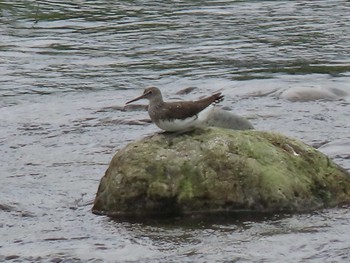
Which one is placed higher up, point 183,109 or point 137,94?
point 183,109

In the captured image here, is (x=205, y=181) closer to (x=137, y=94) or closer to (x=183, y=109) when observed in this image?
(x=183, y=109)

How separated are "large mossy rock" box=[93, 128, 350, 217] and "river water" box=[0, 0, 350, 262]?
18 cm

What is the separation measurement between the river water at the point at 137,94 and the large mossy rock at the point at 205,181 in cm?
18

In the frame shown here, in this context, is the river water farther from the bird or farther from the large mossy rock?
the bird

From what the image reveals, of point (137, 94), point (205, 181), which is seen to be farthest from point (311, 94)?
point (205, 181)

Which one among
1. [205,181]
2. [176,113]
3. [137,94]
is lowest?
[137,94]

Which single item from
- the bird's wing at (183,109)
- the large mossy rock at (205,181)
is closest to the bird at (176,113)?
the bird's wing at (183,109)

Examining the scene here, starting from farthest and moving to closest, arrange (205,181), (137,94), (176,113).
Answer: (137,94) < (176,113) < (205,181)

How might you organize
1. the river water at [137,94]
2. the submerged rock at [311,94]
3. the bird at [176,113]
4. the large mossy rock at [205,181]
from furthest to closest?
the submerged rock at [311,94] < the bird at [176,113] < the large mossy rock at [205,181] < the river water at [137,94]

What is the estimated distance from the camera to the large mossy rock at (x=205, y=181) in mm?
9672

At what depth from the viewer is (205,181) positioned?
969cm

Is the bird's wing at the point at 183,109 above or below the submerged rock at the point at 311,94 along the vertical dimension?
above

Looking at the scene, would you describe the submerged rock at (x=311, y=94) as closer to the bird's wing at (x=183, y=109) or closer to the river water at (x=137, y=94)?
the river water at (x=137, y=94)

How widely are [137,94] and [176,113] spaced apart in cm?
580
